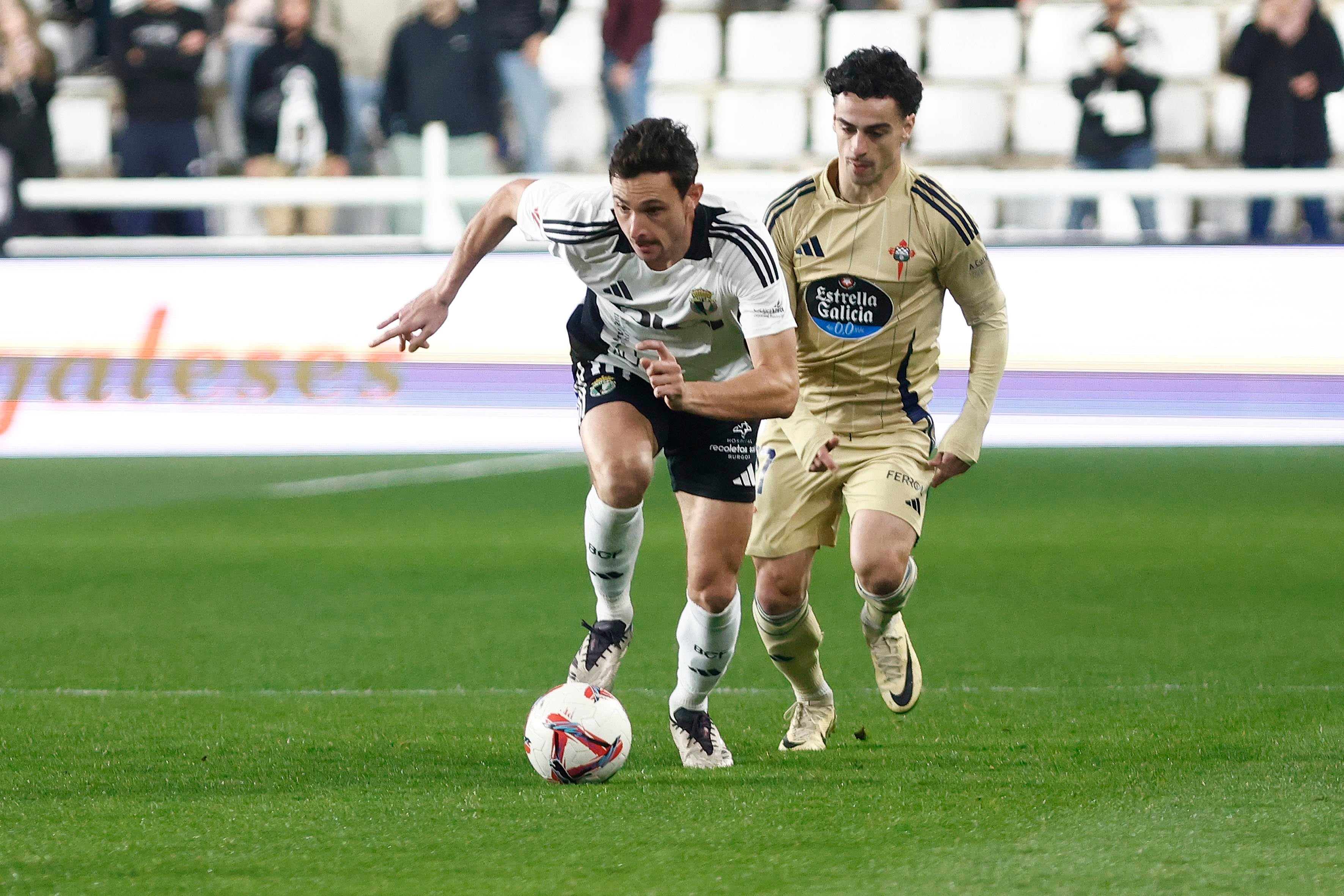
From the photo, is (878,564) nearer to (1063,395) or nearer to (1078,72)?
(1063,395)

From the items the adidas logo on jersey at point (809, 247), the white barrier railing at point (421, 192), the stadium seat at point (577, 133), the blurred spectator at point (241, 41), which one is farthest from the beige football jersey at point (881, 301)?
the blurred spectator at point (241, 41)

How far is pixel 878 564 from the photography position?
5176mm

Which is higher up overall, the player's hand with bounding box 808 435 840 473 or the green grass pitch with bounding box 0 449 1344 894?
the player's hand with bounding box 808 435 840 473

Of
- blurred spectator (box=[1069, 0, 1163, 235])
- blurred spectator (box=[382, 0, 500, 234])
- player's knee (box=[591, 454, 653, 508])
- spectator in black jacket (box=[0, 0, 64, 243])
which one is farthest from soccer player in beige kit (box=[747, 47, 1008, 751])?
spectator in black jacket (box=[0, 0, 64, 243])

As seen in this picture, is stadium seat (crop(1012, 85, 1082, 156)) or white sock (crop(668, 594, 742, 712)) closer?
white sock (crop(668, 594, 742, 712))

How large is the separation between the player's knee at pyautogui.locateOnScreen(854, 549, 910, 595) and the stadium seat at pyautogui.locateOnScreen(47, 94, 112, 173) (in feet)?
34.0

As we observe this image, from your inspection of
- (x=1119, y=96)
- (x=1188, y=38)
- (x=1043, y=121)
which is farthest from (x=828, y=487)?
(x=1188, y=38)

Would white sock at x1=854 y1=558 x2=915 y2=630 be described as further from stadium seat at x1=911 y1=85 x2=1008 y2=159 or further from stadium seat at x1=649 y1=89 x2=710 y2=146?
stadium seat at x1=649 y1=89 x2=710 y2=146

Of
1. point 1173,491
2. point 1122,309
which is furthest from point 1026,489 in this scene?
point 1122,309

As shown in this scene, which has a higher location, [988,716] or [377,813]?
[377,813]

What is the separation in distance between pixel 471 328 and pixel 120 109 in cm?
338

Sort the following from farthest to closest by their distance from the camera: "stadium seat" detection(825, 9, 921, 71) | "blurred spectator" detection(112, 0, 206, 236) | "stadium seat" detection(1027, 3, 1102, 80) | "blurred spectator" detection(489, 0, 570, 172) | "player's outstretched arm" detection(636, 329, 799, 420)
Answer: "stadium seat" detection(825, 9, 921, 71), "stadium seat" detection(1027, 3, 1102, 80), "blurred spectator" detection(489, 0, 570, 172), "blurred spectator" detection(112, 0, 206, 236), "player's outstretched arm" detection(636, 329, 799, 420)

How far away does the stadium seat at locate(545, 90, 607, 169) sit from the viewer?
13672 mm

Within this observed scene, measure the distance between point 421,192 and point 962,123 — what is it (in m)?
4.35
